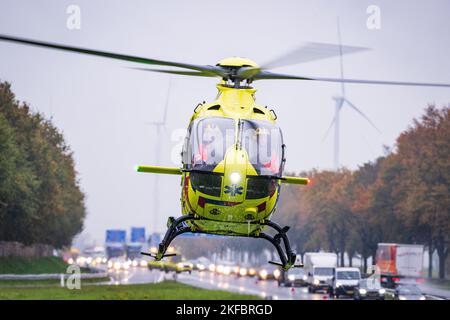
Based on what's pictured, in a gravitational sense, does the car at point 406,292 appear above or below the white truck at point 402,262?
below

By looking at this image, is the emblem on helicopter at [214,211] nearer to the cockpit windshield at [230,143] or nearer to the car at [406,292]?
the cockpit windshield at [230,143]

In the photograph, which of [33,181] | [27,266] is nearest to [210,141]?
[33,181]

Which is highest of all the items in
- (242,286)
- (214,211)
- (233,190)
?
(233,190)

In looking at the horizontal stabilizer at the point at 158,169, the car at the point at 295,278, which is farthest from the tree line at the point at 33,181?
the horizontal stabilizer at the point at 158,169

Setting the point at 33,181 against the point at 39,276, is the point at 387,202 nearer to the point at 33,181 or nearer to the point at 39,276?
the point at 33,181

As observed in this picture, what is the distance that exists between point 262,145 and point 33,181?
59190mm

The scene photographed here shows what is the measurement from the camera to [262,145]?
25.9 meters

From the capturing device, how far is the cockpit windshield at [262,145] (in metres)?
25.7

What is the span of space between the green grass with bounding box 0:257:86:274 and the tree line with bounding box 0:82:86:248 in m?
1.74

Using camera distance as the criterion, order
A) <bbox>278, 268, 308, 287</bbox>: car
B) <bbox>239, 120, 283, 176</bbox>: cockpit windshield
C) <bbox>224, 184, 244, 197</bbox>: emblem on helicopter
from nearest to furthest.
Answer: <bbox>224, 184, 244, 197</bbox>: emblem on helicopter → <bbox>239, 120, 283, 176</bbox>: cockpit windshield → <bbox>278, 268, 308, 287</bbox>: car

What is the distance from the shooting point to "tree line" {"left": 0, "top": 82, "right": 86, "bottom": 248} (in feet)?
258

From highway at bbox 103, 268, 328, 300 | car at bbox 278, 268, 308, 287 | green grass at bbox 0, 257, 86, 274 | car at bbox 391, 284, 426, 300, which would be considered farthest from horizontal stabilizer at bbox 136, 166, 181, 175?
car at bbox 278, 268, 308, 287

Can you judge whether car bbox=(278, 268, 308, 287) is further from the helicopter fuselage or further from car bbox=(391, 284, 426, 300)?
the helicopter fuselage

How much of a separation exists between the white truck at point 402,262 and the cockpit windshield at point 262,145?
6400cm
